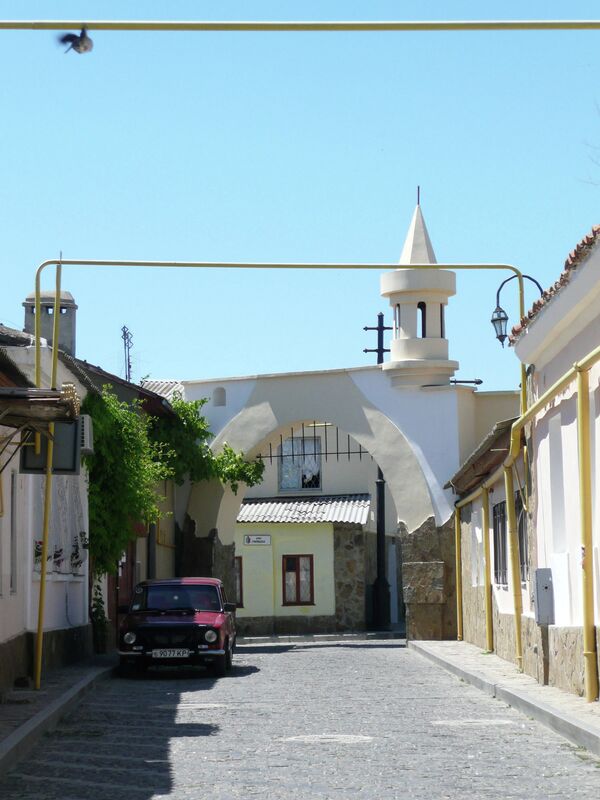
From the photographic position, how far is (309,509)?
162 ft

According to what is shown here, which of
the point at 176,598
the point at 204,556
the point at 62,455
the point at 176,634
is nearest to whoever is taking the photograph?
the point at 62,455

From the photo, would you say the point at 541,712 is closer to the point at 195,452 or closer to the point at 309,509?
the point at 195,452

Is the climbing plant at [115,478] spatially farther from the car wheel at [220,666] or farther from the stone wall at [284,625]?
the stone wall at [284,625]

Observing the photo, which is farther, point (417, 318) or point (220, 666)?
point (417, 318)

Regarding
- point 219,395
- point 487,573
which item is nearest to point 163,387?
point 219,395

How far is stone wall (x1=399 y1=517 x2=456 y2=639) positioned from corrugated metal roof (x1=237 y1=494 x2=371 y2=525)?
14233 millimetres

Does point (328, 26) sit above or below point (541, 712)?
above

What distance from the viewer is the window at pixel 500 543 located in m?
24.3

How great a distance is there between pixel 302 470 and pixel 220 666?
3059 centimetres

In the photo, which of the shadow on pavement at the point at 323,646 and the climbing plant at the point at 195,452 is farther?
the climbing plant at the point at 195,452

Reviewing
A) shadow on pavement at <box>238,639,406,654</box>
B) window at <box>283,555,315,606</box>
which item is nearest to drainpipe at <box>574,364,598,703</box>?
shadow on pavement at <box>238,639,406,654</box>

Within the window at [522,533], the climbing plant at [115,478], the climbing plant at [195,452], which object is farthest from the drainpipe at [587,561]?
the climbing plant at [195,452]

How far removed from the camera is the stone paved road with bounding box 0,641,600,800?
957 centimetres

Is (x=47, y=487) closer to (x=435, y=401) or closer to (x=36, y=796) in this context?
(x=36, y=796)
